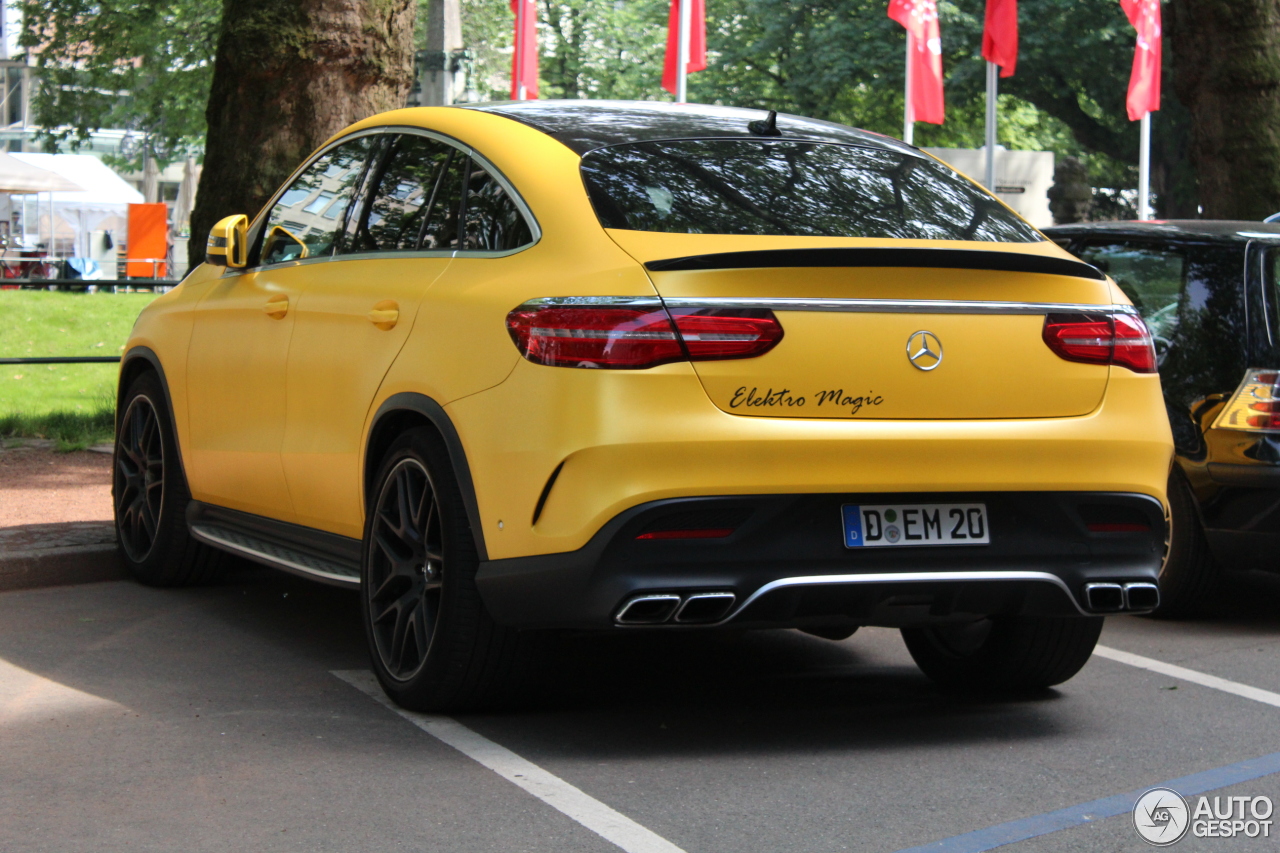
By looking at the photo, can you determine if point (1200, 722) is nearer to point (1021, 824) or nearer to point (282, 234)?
point (1021, 824)

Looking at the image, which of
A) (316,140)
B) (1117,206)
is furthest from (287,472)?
(1117,206)

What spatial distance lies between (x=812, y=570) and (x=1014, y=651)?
131cm

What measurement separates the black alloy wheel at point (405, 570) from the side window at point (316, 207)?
48.7 inches

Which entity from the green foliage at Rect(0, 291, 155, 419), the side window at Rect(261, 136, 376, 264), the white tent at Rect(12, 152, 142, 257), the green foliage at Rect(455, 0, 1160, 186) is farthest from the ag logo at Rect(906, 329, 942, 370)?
the green foliage at Rect(455, 0, 1160, 186)

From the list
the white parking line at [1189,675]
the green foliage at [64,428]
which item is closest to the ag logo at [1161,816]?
the white parking line at [1189,675]

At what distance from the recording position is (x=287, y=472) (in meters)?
5.76

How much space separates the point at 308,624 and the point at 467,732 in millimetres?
1863

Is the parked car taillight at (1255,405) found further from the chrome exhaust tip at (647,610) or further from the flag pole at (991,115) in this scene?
the flag pole at (991,115)

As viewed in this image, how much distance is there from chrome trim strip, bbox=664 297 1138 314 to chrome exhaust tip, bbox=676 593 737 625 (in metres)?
0.72

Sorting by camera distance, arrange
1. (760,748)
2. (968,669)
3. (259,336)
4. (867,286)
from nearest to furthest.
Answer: (867,286) → (760,748) → (968,669) → (259,336)

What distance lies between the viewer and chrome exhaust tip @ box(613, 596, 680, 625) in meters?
4.22

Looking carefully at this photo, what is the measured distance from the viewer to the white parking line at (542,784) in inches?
151

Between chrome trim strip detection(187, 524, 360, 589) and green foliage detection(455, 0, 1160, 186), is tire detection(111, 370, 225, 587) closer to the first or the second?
chrome trim strip detection(187, 524, 360, 589)

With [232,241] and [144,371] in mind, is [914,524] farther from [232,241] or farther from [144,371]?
[144,371]
